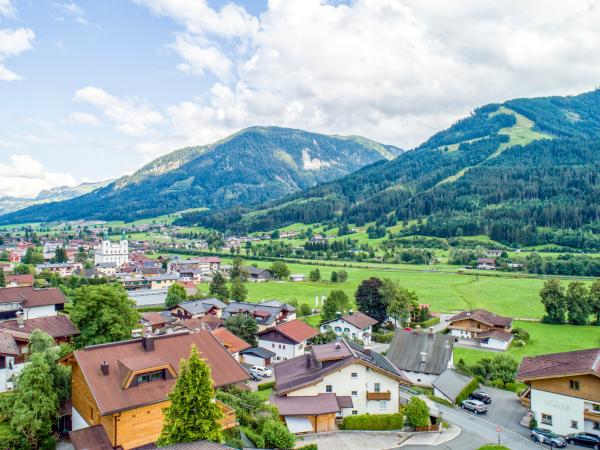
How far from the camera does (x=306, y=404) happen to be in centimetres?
3192

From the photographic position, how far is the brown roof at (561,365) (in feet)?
101

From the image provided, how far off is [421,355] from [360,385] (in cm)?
1427

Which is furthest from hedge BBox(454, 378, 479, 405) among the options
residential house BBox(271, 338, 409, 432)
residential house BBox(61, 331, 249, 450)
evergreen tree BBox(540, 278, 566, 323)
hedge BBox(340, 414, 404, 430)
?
evergreen tree BBox(540, 278, 566, 323)

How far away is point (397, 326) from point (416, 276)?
46288 mm

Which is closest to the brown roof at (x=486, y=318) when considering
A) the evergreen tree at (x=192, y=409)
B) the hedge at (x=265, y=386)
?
the hedge at (x=265, y=386)

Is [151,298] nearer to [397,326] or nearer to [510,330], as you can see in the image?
[397,326]

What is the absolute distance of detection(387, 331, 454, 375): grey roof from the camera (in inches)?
1781

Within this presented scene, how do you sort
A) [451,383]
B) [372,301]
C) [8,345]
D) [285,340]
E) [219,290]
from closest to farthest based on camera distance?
1. [8,345]
2. [451,383]
3. [285,340]
4. [372,301]
5. [219,290]

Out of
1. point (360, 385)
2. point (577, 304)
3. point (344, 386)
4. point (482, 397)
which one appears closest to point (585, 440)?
point (482, 397)

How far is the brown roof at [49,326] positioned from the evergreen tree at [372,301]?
41.4 m

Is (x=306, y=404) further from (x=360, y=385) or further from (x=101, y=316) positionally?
(x=101, y=316)

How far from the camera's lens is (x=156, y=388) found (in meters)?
24.8

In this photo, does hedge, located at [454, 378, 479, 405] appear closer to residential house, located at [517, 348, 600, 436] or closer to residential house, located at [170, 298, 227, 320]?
residential house, located at [517, 348, 600, 436]

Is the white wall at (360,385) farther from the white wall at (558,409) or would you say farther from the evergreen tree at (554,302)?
the evergreen tree at (554,302)
